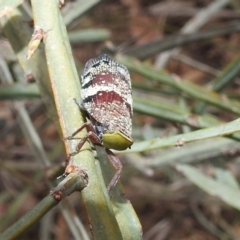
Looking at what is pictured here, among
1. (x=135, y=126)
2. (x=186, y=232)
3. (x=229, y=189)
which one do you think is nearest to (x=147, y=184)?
(x=186, y=232)

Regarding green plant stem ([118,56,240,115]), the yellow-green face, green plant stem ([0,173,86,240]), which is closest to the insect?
the yellow-green face

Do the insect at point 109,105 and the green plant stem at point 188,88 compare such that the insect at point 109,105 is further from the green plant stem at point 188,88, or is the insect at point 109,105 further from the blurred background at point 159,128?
the green plant stem at point 188,88

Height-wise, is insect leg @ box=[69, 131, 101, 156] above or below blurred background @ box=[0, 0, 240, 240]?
above

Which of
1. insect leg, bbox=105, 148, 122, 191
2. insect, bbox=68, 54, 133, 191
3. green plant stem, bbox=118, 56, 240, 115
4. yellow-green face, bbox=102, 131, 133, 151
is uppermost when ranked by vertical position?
insect, bbox=68, 54, 133, 191

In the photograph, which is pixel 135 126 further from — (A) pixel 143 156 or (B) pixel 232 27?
(B) pixel 232 27

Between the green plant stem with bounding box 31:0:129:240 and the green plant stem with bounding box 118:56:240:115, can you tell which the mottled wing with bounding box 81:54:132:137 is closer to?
the green plant stem with bounding box 31:0:129:240

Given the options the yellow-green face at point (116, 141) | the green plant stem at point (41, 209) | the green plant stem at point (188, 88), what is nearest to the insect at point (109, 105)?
the yellow-green face at point (116, 141)
